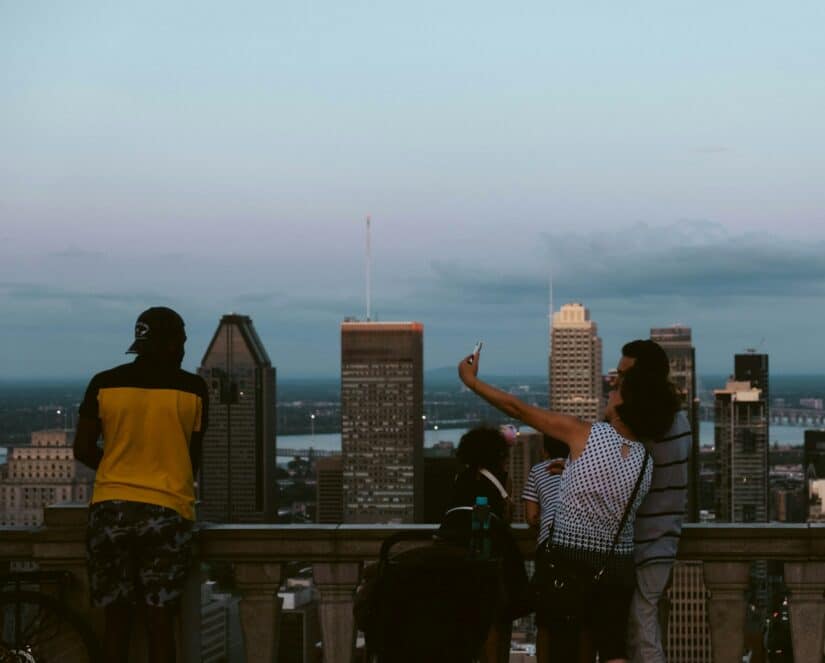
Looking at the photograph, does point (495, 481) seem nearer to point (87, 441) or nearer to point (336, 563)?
point (336, 563)

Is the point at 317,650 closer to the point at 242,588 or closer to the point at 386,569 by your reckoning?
the point at 242,588

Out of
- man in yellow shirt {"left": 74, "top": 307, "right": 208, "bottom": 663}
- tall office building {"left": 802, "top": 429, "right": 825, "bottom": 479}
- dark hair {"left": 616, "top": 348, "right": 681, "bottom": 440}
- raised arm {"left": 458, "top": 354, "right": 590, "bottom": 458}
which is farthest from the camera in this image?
tall office building {"left": 802, "top": 429, "right": 825, "bottom": 479}

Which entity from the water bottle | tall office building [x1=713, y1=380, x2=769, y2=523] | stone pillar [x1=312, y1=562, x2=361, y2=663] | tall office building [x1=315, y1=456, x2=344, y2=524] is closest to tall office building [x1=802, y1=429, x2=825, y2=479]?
tall office building [x1=713, y1=380, x2=769, y2=523]

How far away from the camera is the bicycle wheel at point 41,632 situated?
729 centimetres

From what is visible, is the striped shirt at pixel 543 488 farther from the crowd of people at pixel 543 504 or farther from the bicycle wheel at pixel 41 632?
the bicycle wheel at pixel 41 632

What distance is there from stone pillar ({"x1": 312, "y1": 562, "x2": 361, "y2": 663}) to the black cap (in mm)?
1405

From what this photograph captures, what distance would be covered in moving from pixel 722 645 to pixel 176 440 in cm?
286

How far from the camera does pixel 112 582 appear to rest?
6.88 m

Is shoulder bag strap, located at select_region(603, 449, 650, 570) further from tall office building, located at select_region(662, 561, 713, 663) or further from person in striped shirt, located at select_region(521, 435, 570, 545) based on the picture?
tall office building, located at select_region(662, 561, 713, 663)

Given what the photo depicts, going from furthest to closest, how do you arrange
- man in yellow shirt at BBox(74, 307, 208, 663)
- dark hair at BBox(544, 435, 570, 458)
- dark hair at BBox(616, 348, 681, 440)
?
dark hair at BBox(544, 435, 570, 458) < man in yellow shirt at BBox(74, 307, 208, 663) < dark hair at BBox(616, 348, 681, 440)

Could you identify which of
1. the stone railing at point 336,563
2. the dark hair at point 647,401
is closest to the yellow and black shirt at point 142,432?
the stone railing at point 336,563

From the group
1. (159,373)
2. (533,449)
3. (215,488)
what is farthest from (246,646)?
(215,488)

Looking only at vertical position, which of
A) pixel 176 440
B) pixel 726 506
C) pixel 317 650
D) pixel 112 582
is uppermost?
pixel 176 440

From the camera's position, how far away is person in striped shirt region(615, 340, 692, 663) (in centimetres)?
675
